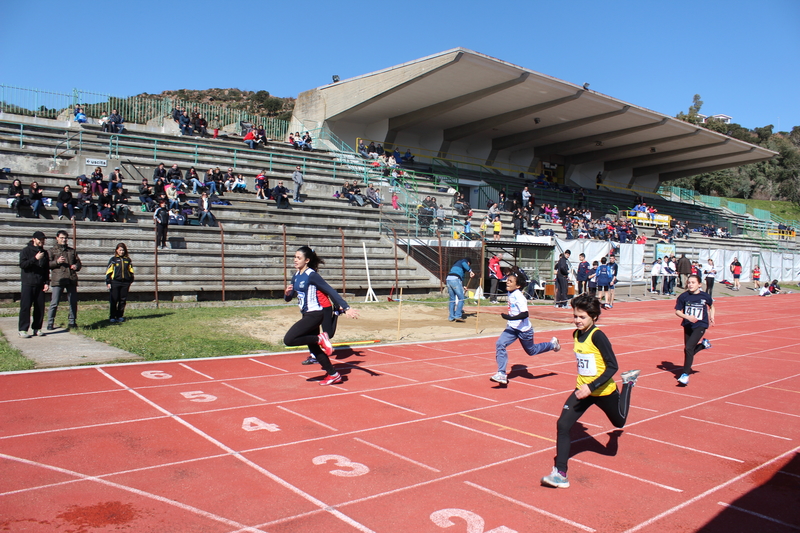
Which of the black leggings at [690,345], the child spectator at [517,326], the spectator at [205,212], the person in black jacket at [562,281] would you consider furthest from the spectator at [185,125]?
the black leggings at [690,345]

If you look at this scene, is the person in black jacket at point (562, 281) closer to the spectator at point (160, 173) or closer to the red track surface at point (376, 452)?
the red track surface at point (376, 452)

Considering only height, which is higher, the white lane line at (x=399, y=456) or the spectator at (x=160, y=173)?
the spectator at (x=160, y=173)

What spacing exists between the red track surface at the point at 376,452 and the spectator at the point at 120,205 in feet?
34.9

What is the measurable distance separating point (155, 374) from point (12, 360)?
7.56 ft

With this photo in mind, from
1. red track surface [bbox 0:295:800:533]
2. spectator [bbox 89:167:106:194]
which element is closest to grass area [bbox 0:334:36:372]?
red track surface [bbox 0:295:800:533]

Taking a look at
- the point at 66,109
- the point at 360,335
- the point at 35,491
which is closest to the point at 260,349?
the point at 360,335

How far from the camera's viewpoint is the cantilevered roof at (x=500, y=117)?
3009 centimetres

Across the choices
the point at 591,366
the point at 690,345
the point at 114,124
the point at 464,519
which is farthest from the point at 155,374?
the point at 114,124

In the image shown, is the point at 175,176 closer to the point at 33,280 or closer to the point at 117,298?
the point at 117,298

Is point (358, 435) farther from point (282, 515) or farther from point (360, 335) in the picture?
point (360, 335)

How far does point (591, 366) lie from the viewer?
546 cm

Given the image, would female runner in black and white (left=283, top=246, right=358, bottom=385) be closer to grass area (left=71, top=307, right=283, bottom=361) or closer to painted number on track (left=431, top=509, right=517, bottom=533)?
grass area (left=71, top=307, right=283, bottom=361)

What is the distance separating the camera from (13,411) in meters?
6.49

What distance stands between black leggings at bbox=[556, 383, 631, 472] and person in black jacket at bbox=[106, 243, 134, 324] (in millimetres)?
11021
